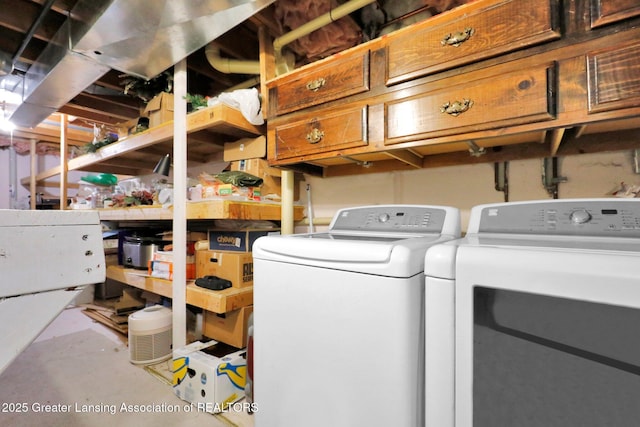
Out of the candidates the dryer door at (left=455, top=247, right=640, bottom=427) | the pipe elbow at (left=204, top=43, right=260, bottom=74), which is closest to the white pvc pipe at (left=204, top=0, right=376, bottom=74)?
the pipe elbow at (left=204, top=43, right=260, bottom=74)

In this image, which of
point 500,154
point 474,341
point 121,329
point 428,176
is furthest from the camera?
point 121,329

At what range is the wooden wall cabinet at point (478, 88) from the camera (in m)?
0.81

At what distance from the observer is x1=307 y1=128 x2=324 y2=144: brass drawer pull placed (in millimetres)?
1385

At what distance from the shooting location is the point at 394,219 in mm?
1214

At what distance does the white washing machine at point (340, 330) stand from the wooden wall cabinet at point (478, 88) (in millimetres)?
397

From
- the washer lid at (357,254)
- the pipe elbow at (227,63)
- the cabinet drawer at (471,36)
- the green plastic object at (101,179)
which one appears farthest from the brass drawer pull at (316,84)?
the green plastic object at (101,179)

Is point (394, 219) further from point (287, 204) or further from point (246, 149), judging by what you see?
point (246, 149)

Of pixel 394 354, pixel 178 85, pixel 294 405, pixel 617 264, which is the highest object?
pixel 178 85

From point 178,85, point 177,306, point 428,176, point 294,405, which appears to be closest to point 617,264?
point 294,405

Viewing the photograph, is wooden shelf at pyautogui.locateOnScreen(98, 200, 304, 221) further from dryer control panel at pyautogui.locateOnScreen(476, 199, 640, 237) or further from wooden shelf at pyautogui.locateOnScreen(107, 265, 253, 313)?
dryer control panel at pyautogui.locateOnScreen(476, 199, 640, 237)

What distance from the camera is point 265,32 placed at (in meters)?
1.74

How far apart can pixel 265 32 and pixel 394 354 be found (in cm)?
185

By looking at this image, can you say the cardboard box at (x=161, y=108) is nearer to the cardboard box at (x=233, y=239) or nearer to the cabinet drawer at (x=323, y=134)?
the cardboard box at (x=233, y=239)

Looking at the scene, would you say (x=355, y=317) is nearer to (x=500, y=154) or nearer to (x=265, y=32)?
(x=500, y=154)
